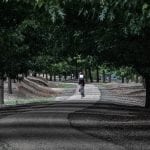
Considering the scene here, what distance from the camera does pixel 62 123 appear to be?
20734mm

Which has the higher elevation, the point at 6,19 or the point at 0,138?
→ the point at 6,19

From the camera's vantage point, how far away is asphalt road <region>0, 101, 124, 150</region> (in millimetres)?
14633

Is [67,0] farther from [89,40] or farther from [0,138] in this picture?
[89,40]

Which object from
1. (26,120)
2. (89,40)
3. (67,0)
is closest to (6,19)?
(89,40)

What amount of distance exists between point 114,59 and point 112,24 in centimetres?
1074

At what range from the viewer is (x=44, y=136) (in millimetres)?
16828

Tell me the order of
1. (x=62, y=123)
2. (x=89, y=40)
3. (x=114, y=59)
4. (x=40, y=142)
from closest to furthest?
(x=40, y=142)
(x=89, y=40)
(x=62, y=123)
(x=114, y=59)

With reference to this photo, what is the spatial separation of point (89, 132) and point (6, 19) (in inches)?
160

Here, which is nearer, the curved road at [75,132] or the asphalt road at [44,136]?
the asphalt road at [44,136]

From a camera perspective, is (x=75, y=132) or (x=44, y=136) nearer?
(x=44, y=136)

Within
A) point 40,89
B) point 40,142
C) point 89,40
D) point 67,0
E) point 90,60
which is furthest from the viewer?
point 40,89

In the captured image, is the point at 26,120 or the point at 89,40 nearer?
the point at 89,40

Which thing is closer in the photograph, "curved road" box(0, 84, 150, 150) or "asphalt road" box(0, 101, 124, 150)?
"asphalt road" box(0, 101, 124, 150)

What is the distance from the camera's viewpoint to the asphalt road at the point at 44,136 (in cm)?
1463
